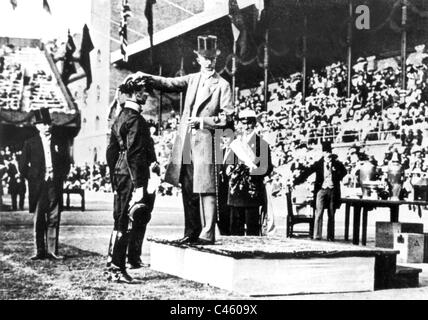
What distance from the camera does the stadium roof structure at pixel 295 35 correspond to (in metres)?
15.0

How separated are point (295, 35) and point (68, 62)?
349 inches

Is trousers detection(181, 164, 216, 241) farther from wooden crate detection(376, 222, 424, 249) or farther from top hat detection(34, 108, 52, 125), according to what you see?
wooden crate detection(376, 222, 424, 249)

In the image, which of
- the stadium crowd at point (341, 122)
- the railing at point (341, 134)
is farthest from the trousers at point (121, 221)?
the railing at point (341, 134)

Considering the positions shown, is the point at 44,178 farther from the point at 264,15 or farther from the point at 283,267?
the point at 264,15

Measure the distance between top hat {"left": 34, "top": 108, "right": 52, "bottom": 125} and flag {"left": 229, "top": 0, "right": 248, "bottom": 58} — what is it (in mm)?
8877

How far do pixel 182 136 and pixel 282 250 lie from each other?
1390 mm

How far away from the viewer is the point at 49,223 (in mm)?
7809

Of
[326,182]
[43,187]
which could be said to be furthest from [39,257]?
[326,182]

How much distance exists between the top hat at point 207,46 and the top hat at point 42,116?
202 cm

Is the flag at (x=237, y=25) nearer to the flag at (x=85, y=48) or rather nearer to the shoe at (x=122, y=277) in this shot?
the flag at (x=85, y=48)

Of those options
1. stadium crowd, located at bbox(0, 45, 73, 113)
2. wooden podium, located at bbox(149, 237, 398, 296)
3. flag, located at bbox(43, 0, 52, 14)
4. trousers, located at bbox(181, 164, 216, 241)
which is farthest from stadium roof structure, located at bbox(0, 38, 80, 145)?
wooden podium, located at bbox(149, 237, 398, 296)

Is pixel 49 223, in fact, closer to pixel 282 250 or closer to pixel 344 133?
pixel 282 250

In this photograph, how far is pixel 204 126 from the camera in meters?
6.43
